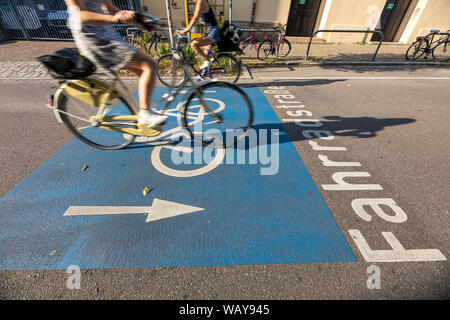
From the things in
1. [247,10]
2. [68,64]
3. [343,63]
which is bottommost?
[343,63]

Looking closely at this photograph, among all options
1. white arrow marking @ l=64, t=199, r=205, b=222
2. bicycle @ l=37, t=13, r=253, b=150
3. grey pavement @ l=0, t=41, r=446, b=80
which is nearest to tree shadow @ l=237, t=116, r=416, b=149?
bicycle @ l=37, t=13, r=253, b=150

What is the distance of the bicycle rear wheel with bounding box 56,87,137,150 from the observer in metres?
2.81

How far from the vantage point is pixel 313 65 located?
799 centimetres

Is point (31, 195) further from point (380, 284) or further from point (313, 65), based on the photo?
point (313, 65)

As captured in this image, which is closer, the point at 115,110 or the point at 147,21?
the point at 147,21

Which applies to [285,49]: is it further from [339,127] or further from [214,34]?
[339,127]

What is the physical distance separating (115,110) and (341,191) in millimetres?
3804

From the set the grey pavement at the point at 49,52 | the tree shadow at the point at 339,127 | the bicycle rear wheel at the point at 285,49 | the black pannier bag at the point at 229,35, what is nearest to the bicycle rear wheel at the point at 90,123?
the tree shadow at the point at 339,127

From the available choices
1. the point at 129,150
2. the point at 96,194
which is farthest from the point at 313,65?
the point at 96,194

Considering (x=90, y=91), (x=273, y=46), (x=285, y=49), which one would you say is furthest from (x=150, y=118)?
(x=285, y=49)

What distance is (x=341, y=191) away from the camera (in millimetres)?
2469
